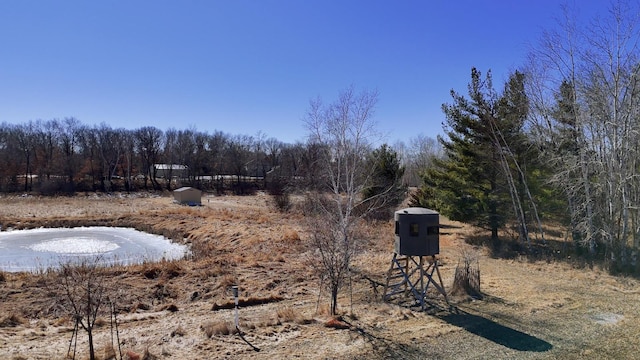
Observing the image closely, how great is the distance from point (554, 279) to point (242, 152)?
56.2m

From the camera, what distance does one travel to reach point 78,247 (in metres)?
20.4

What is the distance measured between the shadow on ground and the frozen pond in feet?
41.2

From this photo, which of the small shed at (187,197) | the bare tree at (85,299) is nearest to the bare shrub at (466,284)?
the bare tree at (85,299)

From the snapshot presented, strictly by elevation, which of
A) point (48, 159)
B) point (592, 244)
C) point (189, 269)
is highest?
point (48, 159)

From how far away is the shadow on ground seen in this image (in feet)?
19.5

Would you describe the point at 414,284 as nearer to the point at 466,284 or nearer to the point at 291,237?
the point at 466,284

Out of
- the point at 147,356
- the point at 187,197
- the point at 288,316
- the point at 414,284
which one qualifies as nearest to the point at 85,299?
the point at 147,356

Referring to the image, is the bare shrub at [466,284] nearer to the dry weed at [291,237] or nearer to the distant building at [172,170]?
the dry weed at [291,237]

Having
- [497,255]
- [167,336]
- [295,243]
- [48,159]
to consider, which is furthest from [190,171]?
[167,336]

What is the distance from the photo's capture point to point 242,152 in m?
63.2

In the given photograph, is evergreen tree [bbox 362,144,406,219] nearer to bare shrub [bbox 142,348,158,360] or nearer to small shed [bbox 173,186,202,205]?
bare shrub [bbox 142,348,158,360]

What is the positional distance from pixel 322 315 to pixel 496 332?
2.94 m

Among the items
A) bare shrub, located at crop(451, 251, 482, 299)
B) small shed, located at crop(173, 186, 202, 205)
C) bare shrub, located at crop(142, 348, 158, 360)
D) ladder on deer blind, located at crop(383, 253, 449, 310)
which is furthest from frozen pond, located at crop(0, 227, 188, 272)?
bare shrub, located at crop(451, 251, 482, 299)

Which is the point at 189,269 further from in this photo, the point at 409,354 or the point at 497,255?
the point at 497,255
